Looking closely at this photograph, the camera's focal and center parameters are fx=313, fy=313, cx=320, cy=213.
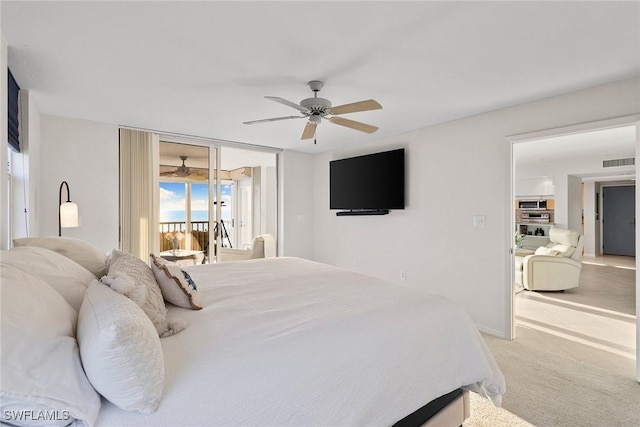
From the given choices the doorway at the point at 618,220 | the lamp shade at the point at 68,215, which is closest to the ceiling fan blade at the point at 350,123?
the lamp shade at the point at 68,215

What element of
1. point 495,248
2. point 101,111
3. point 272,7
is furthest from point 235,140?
point 495,248

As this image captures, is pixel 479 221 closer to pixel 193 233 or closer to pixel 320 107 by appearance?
pixel 320 107

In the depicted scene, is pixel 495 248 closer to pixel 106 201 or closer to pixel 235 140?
pixel 235 140

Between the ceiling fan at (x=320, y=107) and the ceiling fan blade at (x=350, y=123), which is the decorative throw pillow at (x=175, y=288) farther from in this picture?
the ceiling fan blade at (x=350, y=123)

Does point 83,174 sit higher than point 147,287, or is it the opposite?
point 83,174

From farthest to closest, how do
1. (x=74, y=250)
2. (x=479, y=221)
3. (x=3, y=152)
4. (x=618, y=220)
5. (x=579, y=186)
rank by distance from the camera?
(x=618, y=220)
(x=579, y=186)
(x=479, y=221)
(x=3, y=152)
(x=74, y=250)

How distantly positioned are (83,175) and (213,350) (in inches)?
144

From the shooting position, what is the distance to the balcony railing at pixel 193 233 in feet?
15.7

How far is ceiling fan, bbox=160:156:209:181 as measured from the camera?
4.75 m

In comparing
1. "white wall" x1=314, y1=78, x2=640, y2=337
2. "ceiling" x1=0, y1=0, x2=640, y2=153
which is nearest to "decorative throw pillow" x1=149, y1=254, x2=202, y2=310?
"ceiling" x1=0, y1=0, x2=640, y2=153

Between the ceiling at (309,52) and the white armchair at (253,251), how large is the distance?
2.30 metres

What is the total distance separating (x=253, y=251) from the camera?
505cm

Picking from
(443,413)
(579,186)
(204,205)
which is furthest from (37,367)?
(579,186)

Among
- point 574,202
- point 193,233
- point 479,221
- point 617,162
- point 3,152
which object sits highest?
point 617,162
